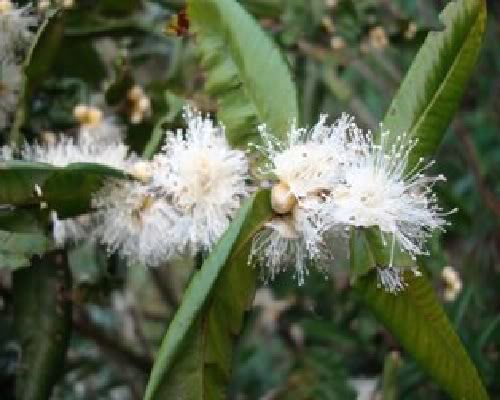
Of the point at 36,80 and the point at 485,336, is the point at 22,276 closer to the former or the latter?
the point at 36,80

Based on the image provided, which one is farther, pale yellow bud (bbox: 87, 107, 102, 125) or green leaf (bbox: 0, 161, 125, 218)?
pale yellow bud (bbox: 87, 107, 102, 125)

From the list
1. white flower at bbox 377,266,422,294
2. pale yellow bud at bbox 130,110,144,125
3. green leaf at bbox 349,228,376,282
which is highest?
pale yellow bud at bbox 130,110,144,125

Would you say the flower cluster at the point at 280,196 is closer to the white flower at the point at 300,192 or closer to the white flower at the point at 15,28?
the white flower at the point at 300,192

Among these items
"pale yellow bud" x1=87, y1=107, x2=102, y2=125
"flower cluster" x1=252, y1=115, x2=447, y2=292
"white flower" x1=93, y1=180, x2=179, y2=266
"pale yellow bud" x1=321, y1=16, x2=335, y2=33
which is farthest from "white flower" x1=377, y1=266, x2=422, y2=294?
"pale yellow bud" x1=321, y1=16, x2=335, y2=33

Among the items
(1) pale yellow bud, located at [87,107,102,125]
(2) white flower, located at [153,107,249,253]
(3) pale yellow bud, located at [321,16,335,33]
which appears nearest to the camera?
(2) white flower, located at [153,107,249,253]

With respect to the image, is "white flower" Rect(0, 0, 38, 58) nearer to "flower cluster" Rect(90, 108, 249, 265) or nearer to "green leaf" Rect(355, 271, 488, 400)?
"flower cluster" Rect(90, 108, 249, 265)

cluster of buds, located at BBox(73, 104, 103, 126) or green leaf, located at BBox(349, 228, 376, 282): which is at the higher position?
cluster of buds, located at BBox(73, 104, 103, 126)

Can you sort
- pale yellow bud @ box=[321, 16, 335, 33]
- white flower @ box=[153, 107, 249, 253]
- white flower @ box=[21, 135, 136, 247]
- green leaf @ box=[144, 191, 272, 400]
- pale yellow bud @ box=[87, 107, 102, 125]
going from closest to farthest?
1. green leaf @ box=[144, 191, 272, 400]
2. white flower @ box=[153, 107, 249, 253]
3. white flower @ box=[21, 135, 136, 247]
4. pale yellow bud @ box=[87, 107, 102, 125]
5. pale yellow bud @ box=[321, 16, 335, 33]
